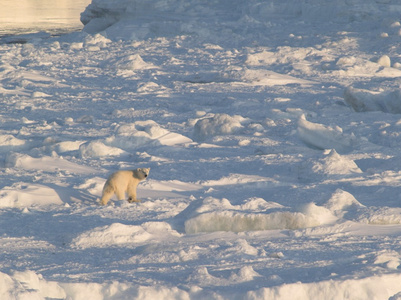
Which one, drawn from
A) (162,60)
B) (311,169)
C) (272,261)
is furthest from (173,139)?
(162,60)

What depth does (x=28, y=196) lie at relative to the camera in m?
4.11

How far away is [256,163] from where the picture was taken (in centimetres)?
520

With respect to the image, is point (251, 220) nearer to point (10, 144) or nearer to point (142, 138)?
point (142, 138)

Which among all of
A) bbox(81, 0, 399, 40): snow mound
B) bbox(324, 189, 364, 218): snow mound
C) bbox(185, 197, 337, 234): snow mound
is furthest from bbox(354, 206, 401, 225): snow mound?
bbox(81, 0, 399, 40): snow mound

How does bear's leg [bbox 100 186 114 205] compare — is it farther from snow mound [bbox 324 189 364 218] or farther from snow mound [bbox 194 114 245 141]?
snow mound [bbox 194 114 245 141]

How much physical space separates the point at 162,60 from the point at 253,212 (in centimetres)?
851

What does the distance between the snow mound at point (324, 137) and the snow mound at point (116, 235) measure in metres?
2.55

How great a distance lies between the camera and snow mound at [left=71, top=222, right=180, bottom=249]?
127 inches

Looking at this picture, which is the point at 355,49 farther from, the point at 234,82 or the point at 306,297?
the point at 306,297

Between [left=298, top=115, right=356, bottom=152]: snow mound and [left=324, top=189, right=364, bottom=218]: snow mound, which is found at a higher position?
[left=324, top=189, right=364, bottom=218]: snow mound

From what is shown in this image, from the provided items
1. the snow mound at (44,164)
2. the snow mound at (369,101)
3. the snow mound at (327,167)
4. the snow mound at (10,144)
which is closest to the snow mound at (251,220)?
the snow mound at (327,167)

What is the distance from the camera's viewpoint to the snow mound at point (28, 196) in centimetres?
403

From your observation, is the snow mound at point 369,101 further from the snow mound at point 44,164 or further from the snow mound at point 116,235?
the snow mound at point 116,235

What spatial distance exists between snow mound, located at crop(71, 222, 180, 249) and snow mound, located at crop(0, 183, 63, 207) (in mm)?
916
